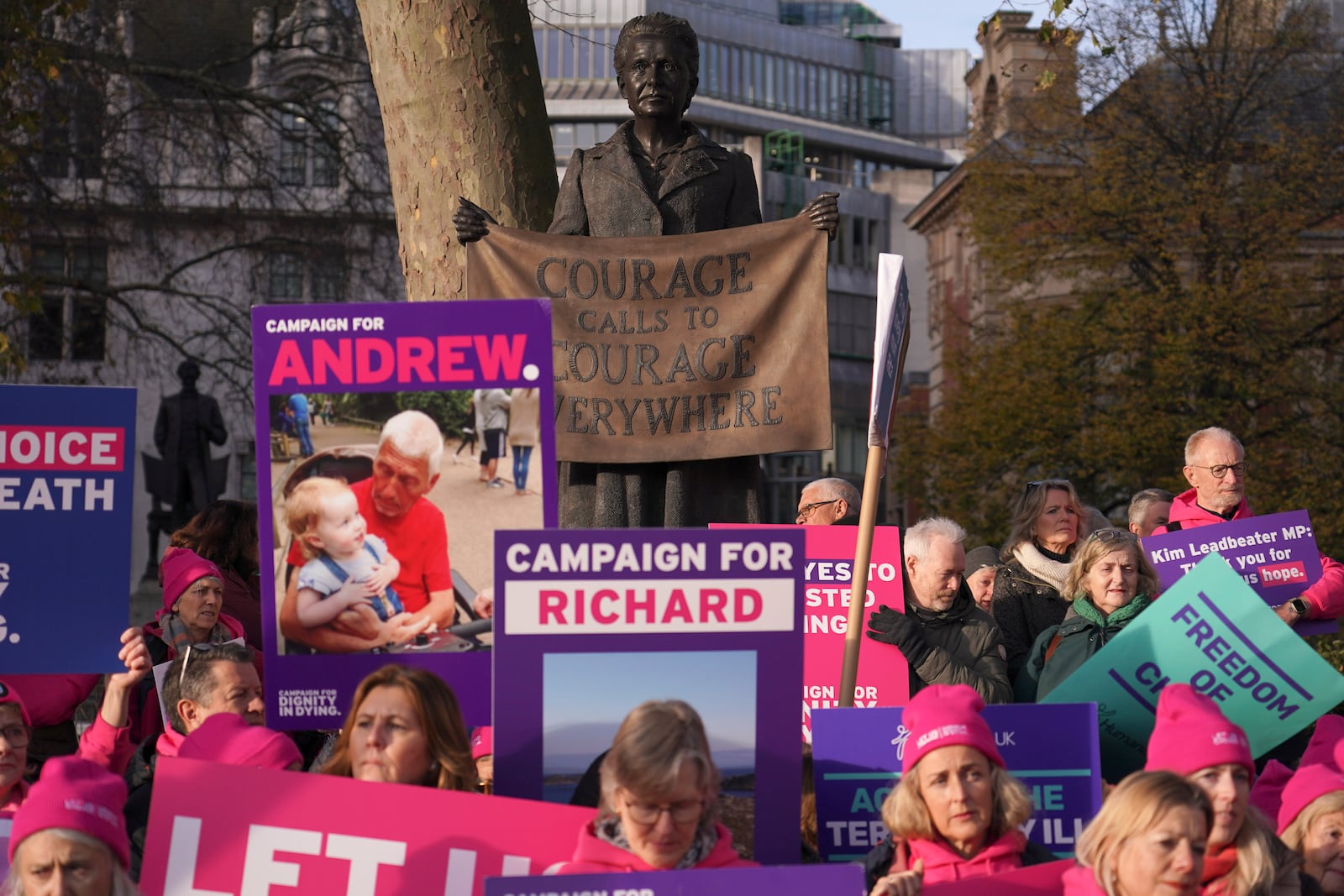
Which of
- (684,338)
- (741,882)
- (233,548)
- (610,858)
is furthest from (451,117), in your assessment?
(741,882)

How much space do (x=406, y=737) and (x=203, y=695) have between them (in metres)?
0.97

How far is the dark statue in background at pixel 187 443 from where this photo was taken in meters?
22.8

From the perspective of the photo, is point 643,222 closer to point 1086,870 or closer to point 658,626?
point 658,626

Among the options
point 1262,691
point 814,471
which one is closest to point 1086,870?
point 1262,691

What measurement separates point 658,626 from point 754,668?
0.74ft

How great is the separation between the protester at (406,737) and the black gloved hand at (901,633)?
2.01 meters

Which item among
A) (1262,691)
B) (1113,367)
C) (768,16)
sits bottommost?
(1262,691)

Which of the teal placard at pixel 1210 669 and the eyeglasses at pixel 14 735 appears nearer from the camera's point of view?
the eyeglasses at pixel 14 735

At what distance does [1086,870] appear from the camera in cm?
409

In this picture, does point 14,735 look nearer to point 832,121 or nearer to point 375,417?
point 375,417

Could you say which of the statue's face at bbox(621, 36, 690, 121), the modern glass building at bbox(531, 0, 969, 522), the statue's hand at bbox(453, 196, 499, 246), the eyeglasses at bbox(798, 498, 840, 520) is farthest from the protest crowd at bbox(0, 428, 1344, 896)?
the modern glass building at bbox(531, 0, 969, 522)

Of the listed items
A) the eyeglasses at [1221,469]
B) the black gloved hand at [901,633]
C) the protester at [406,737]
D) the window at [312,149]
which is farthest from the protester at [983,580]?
the window at [312,149]

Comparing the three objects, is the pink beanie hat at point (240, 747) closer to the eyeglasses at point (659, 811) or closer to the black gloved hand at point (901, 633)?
the eyeglasses at point (659, 811)

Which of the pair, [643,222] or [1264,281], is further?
[1264,281]
